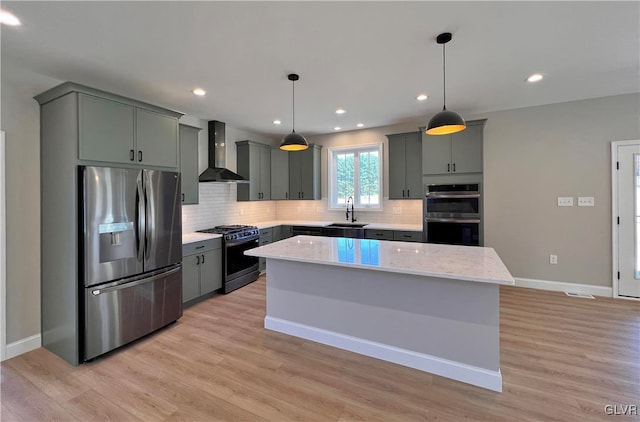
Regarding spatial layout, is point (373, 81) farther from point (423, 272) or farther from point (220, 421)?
point (220, 421)

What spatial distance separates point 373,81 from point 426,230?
2375 millimetres

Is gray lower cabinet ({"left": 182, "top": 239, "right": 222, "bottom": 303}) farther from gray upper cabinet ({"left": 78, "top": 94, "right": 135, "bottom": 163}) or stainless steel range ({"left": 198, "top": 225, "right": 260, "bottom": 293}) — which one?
gray upper cabinet ({"left": 78, "top": 94, "right": 135, "bottom": 163})

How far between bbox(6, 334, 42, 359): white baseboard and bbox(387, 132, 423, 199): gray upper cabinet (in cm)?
488

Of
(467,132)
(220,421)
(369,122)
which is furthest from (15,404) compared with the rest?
(467,132)

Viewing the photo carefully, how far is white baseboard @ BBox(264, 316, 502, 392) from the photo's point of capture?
212cm

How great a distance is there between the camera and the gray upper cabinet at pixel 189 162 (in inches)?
160

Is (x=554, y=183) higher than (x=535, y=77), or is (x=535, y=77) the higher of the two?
(x=535, y=77)

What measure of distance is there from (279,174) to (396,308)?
4.02 m

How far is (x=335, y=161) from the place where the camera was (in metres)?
5.86

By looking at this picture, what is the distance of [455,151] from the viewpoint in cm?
427

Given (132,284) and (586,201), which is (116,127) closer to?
(132,284)

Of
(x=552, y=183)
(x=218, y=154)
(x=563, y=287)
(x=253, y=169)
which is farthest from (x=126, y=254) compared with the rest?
(x=563, y=287)

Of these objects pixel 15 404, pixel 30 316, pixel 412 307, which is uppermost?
pixel 412 307

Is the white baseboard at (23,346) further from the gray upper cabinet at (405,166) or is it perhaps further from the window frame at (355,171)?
the gray upper cabinet at (405,166)
